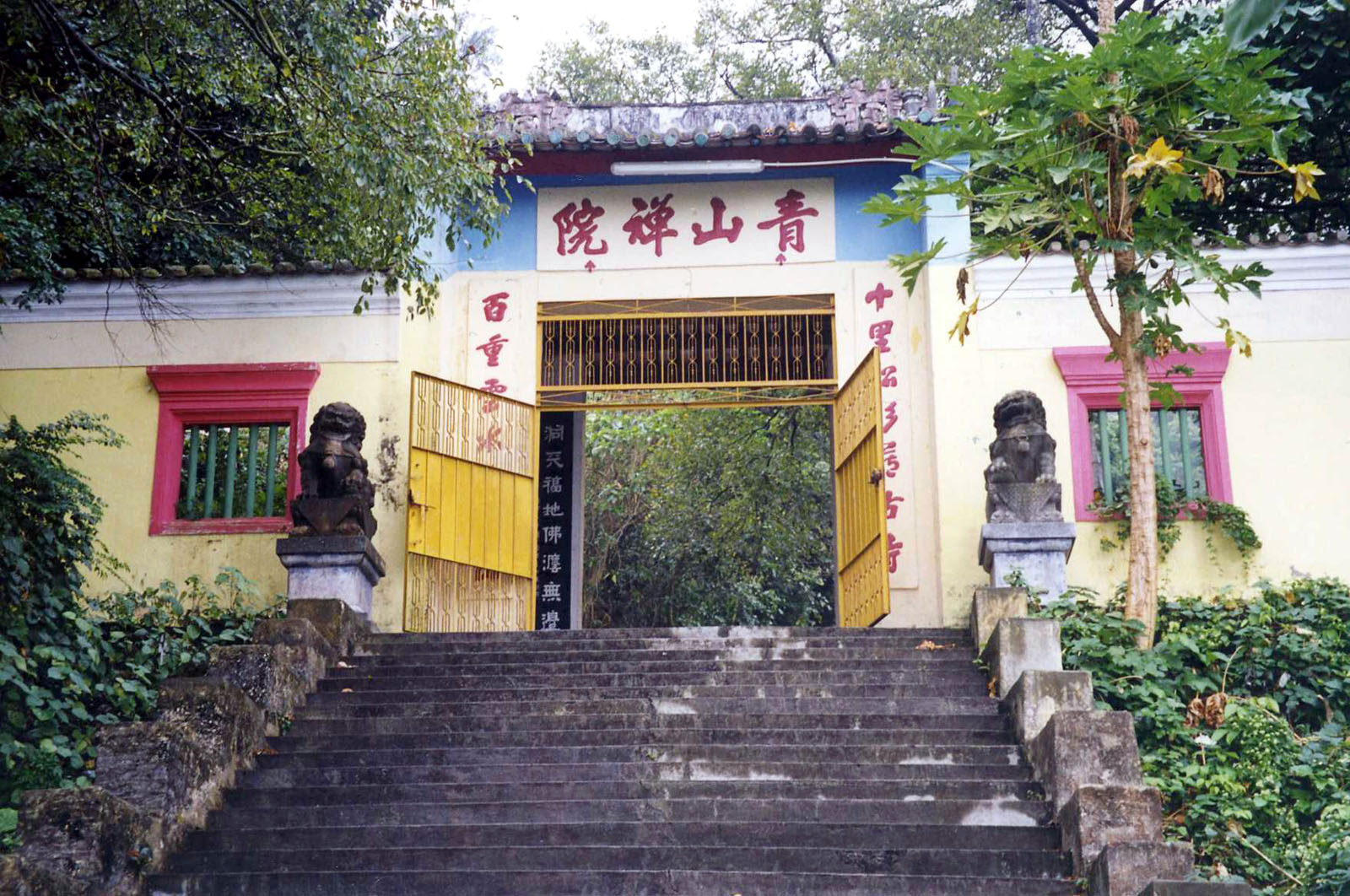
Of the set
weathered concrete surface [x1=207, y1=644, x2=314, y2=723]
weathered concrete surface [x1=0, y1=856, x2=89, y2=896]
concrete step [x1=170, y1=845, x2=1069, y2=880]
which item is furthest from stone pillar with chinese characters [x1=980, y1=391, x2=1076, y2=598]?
weathered concrete surface [x1=0, y1=856, x2=89, y2=896]

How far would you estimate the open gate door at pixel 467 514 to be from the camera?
10.7 meters

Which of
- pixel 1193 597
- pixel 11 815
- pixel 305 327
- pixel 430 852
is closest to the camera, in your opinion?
pixel 430 852

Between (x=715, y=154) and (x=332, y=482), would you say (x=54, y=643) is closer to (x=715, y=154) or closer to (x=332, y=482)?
(x=332, y=482)

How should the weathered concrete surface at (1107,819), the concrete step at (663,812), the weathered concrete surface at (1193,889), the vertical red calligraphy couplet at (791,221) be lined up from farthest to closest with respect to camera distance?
1. the vertical red calligraphy couplet at (791,221)
2. the concrete step at (663,812)
3. the weathered concrete surface at (1107,819)
4. the weathered concrete surface at (1193,889)

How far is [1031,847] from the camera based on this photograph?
6746 mm

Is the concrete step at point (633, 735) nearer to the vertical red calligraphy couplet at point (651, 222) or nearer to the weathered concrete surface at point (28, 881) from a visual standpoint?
the weathered concrete surface at point (28, 881)

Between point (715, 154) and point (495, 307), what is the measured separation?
6.68ft

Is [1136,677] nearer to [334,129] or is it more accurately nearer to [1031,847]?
[1031,847]

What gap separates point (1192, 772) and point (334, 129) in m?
5.67

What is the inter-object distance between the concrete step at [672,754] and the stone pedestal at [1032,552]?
247 centimetres

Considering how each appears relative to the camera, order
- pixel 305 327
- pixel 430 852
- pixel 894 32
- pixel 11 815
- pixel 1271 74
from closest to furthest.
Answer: pixel 430 852 → pixel 11 815 → pixel 1271 74 → pixel 305 327 → pixel 894 32

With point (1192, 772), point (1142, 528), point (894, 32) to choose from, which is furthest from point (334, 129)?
point (894, 32)

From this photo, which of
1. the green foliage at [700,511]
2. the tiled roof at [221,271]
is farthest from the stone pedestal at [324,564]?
the green foliage at [700,511]

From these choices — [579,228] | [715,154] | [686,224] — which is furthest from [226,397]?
[715,154]
